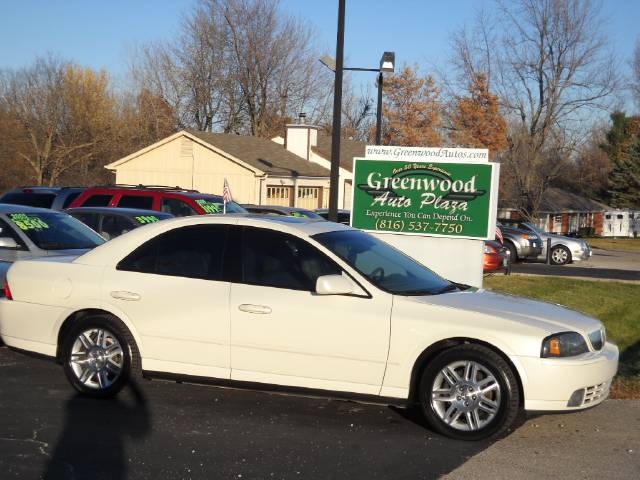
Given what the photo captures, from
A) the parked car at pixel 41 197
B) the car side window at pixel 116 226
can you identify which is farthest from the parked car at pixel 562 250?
the car side window at pixel 116 226

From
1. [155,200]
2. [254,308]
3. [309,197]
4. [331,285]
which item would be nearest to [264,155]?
[309,197]

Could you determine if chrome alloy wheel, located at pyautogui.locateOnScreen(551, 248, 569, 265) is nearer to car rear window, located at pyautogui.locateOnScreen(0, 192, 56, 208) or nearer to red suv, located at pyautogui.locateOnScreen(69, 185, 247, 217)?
red suv, located at pyautogui.locateOnScreen(69, 185, 247, 217)

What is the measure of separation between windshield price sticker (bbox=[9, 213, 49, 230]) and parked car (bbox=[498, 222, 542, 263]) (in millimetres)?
18935

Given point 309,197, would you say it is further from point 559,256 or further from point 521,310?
point 521,310

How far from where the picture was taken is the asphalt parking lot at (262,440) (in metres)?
5.42

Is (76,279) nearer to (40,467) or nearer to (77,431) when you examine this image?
(77,431)

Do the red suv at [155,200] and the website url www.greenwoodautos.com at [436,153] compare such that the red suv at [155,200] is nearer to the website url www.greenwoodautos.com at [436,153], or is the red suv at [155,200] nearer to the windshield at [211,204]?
the windshield at [211,204]

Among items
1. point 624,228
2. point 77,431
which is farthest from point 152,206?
point 624,228

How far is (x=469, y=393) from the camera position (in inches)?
240

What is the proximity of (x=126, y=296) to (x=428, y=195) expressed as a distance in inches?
226

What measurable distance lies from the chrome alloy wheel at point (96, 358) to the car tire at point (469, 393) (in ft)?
8.36

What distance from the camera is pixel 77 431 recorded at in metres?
6.19

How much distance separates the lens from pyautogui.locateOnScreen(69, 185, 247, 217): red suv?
53.0 ft

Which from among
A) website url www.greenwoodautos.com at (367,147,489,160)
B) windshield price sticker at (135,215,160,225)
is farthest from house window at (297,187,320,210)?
website url www.greenwoodautos.com at (367,147,489,160)
